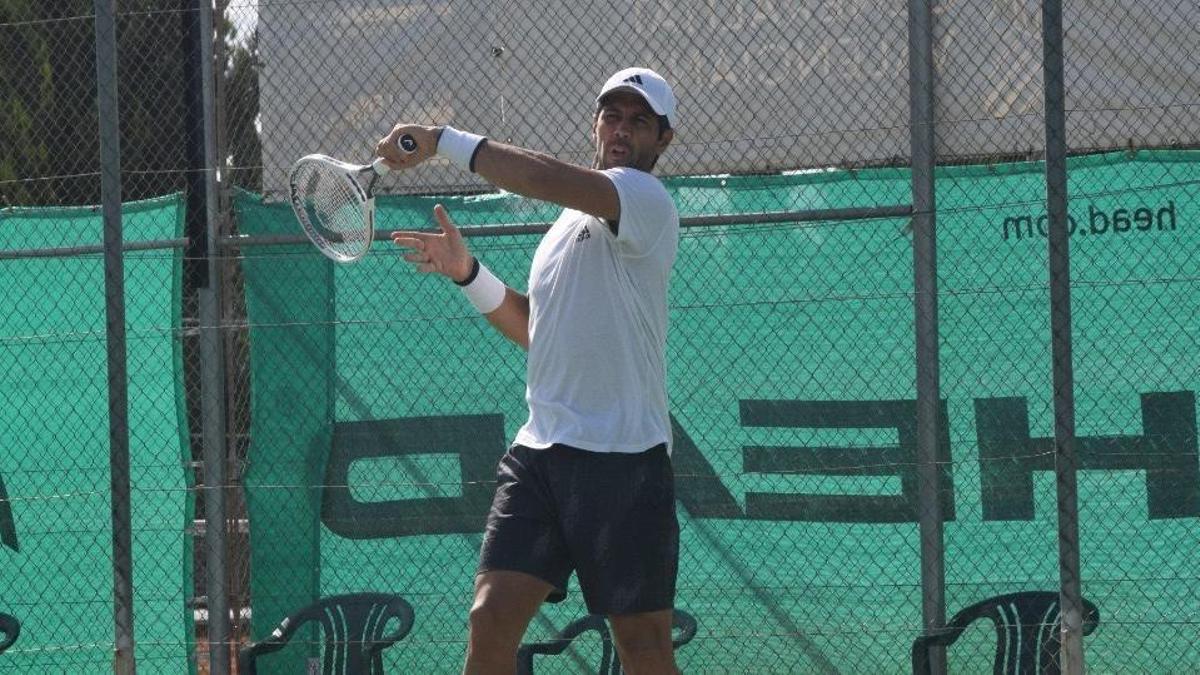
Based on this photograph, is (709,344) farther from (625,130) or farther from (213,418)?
(625,130)

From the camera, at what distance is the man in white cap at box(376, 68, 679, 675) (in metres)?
3.97

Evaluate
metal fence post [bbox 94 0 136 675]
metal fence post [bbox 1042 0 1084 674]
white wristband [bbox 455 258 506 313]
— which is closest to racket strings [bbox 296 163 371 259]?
white wristband [bbox 455 258 506 313]

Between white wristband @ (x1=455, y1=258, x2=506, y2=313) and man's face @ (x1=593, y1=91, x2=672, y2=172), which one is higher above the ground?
man's face @ (x1=593, y1=91, x2=672, y2=172)

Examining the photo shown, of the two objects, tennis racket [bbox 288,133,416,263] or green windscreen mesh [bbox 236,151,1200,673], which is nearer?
tennis racket [bbox 288,133,416,263]

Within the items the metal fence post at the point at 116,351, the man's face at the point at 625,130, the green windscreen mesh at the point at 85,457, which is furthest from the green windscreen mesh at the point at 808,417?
the man's face at the point at 625,130

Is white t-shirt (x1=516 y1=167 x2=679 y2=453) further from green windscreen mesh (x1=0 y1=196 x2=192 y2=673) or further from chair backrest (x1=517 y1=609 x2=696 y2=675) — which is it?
green windscreen mesh (x1=0 y1=196 x2=192 y2=673)

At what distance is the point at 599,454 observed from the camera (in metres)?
4.01

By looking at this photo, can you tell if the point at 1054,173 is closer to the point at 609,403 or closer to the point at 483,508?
the point at 609,403

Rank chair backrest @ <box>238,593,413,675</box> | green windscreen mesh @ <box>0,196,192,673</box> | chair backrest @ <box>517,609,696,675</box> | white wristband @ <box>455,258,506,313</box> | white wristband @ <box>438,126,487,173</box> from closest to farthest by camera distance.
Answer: white wristband @ <box>438,126,487,173</box>, white wristband @ <box>455,258,506,313</box>, chair backrest @ <box>517,609,696,675</box>, chair backrest @ <box>238,593,413,675</box>, green windscreen mesh @ <box>0,196,192,673</box>

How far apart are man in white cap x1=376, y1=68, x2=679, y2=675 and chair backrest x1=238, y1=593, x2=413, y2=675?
2.34 meters

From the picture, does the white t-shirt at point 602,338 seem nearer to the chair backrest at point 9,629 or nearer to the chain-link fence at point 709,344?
the chain-link fence at point 709,344

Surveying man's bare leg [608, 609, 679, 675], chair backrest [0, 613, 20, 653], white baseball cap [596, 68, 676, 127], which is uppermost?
white baseball cap [596, 68, 676, 127]

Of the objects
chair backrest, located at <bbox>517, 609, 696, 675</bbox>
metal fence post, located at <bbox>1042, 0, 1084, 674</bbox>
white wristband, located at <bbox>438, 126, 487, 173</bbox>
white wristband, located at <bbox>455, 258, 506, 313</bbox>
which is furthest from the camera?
chair backrest, located at <bbox>517, 609, 696, 675</bbox>

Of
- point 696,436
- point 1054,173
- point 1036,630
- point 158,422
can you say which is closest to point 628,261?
point 1054,173
